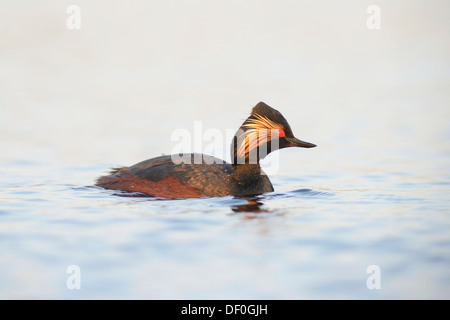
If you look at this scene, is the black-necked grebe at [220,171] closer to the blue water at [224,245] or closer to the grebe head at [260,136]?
the grebe head at [260,136]

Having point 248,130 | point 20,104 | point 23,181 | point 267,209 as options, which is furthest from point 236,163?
point 20,104

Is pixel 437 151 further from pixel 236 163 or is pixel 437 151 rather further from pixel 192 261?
pixel 192 261

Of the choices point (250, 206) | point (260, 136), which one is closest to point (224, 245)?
point (250, 206)

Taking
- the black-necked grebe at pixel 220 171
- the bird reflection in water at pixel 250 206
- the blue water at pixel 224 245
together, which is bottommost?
the blue water at pixel 224 245

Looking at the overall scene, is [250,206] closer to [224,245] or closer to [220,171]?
[220,171]

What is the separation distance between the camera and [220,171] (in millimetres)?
10422

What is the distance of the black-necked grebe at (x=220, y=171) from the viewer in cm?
1005

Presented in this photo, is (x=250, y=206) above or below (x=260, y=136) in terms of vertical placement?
below

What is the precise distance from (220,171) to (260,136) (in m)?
0.80

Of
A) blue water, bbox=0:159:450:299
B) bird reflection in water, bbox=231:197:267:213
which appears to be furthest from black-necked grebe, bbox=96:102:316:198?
bird reflection in water, bbox=231:197:267:213

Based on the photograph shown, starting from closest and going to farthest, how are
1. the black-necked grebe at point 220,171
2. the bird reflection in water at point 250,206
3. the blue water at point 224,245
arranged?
the blue water at point 224,245
the bird reflection in water at point 250,206
the black-necked grebe at point 220,171

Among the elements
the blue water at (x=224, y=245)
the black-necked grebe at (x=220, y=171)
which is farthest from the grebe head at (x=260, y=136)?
the blue water at (x=224, y=245)

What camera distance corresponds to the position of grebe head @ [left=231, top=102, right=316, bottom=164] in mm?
10359
